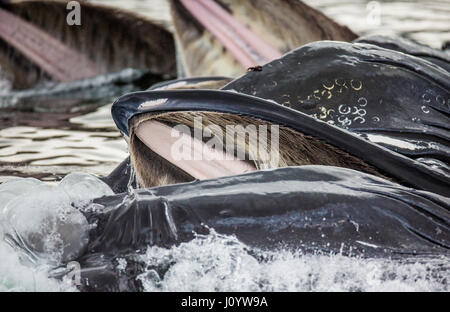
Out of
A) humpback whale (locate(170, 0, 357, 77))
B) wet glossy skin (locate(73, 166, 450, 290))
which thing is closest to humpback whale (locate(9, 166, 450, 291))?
wet glossy skin (locate(73, 166, 450, 290))

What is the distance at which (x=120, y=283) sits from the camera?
1261mm

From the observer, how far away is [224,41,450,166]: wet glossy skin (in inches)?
67.4

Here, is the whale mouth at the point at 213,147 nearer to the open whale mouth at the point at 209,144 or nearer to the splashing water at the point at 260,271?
the open whale mouth at the point at 209,144

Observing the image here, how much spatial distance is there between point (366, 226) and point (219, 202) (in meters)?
0.26

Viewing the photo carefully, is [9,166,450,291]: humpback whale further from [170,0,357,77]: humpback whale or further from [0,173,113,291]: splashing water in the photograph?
[170,0,357,77]: humpback whale

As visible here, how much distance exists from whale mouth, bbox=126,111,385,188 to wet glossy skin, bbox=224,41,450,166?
168mm

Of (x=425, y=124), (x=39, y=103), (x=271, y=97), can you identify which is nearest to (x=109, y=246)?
(x=271, y=97)

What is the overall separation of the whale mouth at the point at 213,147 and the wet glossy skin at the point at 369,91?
0.55ft

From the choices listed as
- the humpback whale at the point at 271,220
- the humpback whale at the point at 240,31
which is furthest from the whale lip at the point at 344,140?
the humpback whale at the point at 240,31

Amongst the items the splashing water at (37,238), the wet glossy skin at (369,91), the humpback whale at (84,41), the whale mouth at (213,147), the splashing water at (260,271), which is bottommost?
the splashing water at (260,271)

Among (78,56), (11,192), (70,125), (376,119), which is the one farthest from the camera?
(78,56)

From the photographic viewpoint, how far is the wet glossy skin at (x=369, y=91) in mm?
1712

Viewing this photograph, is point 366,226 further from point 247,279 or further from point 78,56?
point 78,56

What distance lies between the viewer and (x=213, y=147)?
1.81 metres
